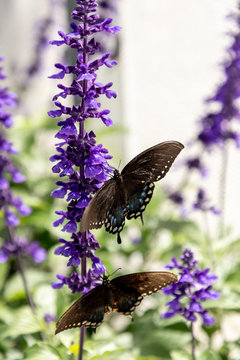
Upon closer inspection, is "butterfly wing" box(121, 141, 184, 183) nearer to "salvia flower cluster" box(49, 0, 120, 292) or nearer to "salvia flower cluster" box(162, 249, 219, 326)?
"salvia flower cluster" box(49, 0, 120, 292)

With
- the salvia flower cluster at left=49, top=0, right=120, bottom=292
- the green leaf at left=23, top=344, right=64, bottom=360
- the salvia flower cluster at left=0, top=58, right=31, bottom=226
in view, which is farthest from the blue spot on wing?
the salvia flower cluster at left=0, top=58, right=31, bottom=226

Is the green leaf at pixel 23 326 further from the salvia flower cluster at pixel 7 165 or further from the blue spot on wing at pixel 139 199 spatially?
the blue spot on wing at pixel 139 199

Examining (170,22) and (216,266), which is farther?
(170,22)

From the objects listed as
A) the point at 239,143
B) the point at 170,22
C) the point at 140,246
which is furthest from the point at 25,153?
the point at 170,22

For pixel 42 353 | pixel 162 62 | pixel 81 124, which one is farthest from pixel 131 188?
pixel 162 62

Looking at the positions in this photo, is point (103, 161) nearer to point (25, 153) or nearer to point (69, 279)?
point (69, 279)

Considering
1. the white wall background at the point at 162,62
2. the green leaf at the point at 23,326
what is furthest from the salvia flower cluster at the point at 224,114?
the white wall background at the point at 162,62
